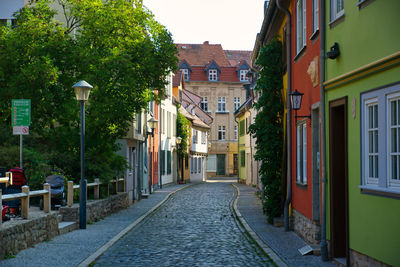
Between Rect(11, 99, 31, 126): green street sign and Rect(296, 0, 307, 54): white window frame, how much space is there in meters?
6.98

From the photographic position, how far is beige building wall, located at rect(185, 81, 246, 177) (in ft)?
246

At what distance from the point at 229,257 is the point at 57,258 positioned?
120 inches

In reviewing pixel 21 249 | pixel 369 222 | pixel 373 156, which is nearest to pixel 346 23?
pixel 373 156

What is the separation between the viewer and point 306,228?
1319cm

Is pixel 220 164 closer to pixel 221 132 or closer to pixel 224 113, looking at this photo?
pixel 221 132

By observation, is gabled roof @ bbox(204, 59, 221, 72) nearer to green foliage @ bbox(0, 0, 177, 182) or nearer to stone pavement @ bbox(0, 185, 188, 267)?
green foliage @ bbox(0, 0, 177, 182)

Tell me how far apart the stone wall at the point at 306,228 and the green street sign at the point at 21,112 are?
719cm

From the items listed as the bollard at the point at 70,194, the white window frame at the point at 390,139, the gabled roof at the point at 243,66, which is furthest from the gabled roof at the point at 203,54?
the white window frame at the point at 390,139

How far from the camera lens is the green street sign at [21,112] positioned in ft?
51.8

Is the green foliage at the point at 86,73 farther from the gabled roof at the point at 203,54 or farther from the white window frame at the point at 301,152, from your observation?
the gabled roof at the point at 203,54

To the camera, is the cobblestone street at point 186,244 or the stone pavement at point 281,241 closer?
the stone pavement at point 281,241

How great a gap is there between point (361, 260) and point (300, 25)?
7252 millimetres

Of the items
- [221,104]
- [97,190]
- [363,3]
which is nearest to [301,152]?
[363,3]

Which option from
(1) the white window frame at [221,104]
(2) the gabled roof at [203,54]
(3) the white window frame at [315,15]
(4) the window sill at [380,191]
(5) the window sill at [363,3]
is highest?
(2) the gabled roof at [203,54]
